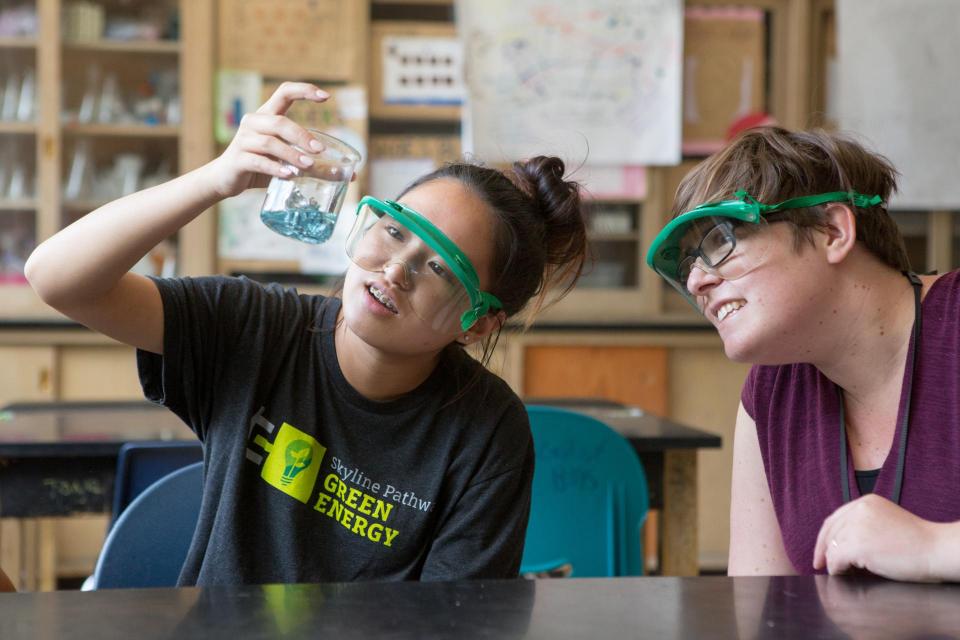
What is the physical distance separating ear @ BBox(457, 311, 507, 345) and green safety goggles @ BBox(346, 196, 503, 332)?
A: 11cm

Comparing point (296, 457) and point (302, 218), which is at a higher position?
point (302, 218)

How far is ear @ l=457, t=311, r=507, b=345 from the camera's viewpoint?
1.30 m

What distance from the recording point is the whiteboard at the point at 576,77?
3.91 meters

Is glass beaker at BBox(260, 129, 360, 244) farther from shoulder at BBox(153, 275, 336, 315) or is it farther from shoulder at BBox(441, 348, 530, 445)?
shoulder at BBox(441, 348, 530, 445)

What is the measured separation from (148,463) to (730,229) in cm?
108

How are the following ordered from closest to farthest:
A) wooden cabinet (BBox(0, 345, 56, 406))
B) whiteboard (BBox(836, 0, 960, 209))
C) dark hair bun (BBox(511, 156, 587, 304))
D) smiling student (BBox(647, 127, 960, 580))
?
smiling student (BBox(647, 127, 960, 580)) < dark hair bun (BBox(511, 156, 587, 304)) < wooden cabinet (BBox(0, 345, 56, 406)) < whiteboard (BBox(836, 0, 960, 209))

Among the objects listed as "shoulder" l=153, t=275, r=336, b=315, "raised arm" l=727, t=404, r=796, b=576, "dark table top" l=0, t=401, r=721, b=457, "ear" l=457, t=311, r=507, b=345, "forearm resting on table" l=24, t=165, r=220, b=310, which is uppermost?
"forearm resting on table" l=24, t=165, r=220, b=310

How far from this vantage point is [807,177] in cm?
107

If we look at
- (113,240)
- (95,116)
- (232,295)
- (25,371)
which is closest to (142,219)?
(113,240)

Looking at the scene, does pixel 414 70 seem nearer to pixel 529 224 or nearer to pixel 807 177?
pixel 529 224

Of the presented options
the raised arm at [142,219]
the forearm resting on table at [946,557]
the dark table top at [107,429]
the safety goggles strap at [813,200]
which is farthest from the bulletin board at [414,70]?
the forearm resting on table at [946,557]

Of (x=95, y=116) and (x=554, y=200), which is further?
(x=95, y=116)

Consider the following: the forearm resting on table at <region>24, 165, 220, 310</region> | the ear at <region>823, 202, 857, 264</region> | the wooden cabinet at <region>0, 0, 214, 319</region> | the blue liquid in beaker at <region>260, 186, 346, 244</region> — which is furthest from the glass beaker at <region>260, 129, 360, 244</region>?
the wooden cabinet at <region>0, 0, 214, 319</region>

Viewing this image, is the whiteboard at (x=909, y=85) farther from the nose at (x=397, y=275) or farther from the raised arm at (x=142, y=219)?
the raised arm at (x=142, y=219)
